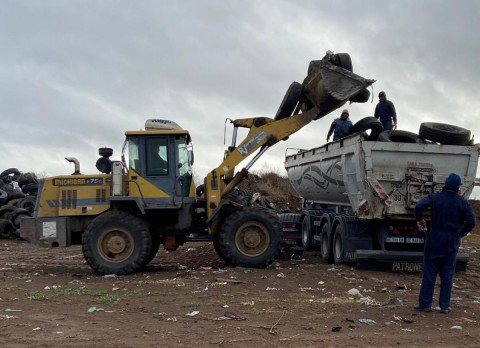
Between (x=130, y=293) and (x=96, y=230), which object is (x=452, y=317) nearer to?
(x=130, y=293)

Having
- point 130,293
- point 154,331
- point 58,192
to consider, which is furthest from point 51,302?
point 58,192

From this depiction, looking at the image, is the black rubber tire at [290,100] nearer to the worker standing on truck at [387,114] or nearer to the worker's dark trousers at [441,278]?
the worker standing on truck at [387,114]

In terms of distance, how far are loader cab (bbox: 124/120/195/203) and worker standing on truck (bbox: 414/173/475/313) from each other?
17.1 ft

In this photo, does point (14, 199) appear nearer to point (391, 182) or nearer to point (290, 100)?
point (290, 100)

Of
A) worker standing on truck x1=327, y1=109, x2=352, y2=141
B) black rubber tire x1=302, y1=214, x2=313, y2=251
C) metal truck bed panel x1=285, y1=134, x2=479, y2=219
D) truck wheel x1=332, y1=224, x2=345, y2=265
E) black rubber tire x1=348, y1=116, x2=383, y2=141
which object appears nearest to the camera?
metal truck bed panel x1=285, y1=134, x2=479, y2=219

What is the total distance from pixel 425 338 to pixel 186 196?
6304mm

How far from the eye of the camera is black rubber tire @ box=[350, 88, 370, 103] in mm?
11531

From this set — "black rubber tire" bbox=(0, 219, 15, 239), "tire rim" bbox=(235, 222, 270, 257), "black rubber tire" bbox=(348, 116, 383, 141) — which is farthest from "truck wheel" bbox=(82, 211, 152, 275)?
"black rubber tire" bbox=(0, 219, 15, 239)

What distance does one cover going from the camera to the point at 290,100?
12.1m

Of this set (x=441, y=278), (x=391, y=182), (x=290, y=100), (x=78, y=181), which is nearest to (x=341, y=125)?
(x=290, y=100)

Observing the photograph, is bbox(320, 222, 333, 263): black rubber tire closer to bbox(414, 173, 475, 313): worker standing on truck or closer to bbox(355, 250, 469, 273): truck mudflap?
bbox(355, 250, 469, 273): truck mudflap

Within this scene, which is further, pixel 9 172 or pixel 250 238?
pixel 9 172

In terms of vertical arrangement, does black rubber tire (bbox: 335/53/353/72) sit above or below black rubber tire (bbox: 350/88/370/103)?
above

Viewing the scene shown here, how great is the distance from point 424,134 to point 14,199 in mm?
15431
